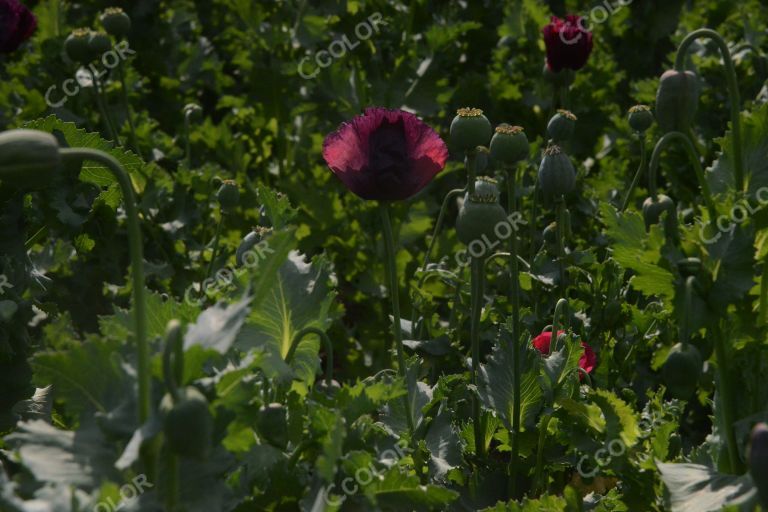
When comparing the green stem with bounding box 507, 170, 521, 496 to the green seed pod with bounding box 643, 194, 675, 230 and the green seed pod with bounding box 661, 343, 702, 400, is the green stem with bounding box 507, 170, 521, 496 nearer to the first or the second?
the green seed pod with bounding box 643, 194, 675, 230

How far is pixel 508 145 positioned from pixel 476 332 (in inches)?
12.5

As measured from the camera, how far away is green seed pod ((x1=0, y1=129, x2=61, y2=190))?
0.97 meters

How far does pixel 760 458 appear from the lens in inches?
38.0

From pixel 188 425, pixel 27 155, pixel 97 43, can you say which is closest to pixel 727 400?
pixel 188 425

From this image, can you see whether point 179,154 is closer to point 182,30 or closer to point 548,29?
point 548,29

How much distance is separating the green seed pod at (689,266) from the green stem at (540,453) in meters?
0.41

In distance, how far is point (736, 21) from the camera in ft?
11.4

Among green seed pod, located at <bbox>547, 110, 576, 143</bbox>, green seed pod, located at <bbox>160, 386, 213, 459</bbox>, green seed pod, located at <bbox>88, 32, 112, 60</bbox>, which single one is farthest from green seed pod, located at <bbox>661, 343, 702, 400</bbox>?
green seed pod, located at <bbox>88, 32, 112, 60</bbox>

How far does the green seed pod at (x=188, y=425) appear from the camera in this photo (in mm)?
886

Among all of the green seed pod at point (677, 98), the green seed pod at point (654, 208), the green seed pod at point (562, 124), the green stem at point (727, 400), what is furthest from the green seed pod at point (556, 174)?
the green stem at point (727, 400)

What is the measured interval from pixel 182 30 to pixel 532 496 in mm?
3045

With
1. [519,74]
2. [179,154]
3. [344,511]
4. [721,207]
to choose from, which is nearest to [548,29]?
[519,74]

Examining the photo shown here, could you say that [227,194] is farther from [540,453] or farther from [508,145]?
[540,453]

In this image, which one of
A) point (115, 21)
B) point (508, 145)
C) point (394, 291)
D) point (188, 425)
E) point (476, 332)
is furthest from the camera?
point (115, 21)
